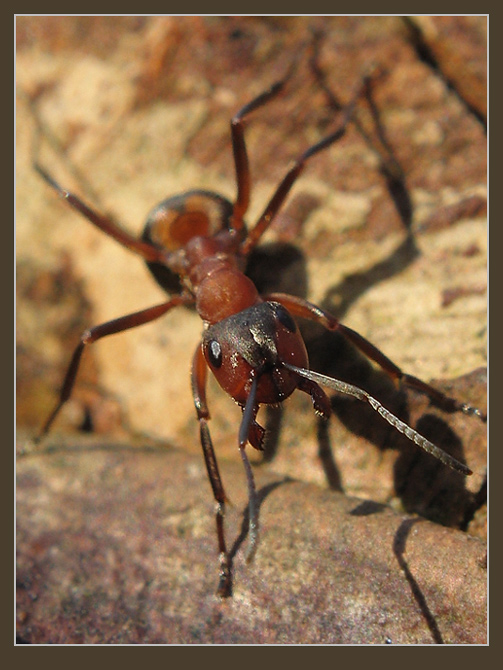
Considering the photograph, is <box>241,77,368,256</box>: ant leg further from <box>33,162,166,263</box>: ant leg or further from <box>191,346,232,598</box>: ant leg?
<box>191,346,232,598</box>: ant leg

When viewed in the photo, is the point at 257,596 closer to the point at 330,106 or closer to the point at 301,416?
the point at 301,416

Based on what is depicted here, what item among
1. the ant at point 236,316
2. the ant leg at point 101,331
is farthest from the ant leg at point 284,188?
the ant leg at point 101,331

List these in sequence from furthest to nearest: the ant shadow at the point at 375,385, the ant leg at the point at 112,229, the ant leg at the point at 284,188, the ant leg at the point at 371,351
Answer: the ant leg at the point at 112,229 < the ant leg at the point at 284,188 < the ant leg at the point at 371,351 < the ant shadow at the point at 375,385

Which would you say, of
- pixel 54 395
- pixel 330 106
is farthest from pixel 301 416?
pixel 330 106

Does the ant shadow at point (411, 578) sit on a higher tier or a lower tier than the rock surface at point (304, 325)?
lower

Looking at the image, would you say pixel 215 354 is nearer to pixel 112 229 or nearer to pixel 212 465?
pixel 212 465

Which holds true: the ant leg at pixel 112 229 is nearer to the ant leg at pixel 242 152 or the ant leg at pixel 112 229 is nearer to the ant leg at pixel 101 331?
the ant leg at pixel 101 331

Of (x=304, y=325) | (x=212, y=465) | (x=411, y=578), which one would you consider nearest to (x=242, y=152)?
(x=304, y=325)
